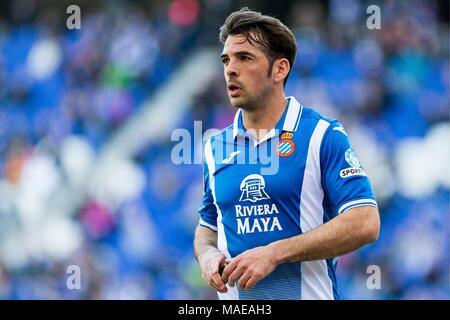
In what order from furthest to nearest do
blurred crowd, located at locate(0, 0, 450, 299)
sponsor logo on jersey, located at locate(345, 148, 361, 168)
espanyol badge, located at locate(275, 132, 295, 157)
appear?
blurred crowd, located at locate(0, 0, 450, 299)
espanyol badge, located at locate(275, 132, 295, 157)
sponsor logo on jersey, located at locate(345, 148, 361, 168)

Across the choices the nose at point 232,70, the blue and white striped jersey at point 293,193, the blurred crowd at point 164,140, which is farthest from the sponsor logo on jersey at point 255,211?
the blurred crowd at point 164,140

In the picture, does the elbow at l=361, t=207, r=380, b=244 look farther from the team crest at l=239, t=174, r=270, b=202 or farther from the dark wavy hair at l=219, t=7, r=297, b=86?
the dark wavy hair at l=219, t=7, r=297, b=86

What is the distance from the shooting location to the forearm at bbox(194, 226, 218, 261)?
172 inches

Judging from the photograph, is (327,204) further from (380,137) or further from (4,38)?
(4,38)

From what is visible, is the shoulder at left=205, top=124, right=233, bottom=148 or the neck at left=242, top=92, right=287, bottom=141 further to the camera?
the shoulder at left=205, top=124, right=233, bottom=148

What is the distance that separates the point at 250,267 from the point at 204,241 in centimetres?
68

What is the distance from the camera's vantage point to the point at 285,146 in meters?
4.20

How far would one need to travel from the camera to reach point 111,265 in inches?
457

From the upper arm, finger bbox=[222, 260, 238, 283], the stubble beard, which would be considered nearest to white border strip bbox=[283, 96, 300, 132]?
the stubble beard

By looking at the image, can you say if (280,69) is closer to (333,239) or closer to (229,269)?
(333,239)

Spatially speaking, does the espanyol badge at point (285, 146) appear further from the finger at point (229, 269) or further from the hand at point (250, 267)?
the finger at point (229, 269)

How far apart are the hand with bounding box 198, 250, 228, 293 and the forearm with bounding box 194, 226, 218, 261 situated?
0.16 metres

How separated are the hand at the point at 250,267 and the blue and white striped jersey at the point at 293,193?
255 millimetres
